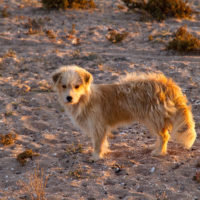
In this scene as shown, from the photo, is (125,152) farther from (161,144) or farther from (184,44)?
(184,44)

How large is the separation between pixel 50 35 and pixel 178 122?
7601 millimetres

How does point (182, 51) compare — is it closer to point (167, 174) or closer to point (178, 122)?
point (178, 122)

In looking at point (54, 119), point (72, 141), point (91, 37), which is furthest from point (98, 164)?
point (91, 37)

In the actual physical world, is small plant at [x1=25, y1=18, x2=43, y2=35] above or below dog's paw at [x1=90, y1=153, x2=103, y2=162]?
above

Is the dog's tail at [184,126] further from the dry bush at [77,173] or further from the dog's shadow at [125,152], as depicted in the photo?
the dry bush at [77,173]

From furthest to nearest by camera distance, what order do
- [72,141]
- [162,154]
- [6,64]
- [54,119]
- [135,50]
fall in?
[135,50], [6,64], [54,119], [72,141], [162,154]

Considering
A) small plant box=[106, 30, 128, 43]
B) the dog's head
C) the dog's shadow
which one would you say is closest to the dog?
the dog's head

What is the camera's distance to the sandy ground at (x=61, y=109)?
4586 mm

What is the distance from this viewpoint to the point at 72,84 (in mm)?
4859

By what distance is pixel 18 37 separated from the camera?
11.3 m

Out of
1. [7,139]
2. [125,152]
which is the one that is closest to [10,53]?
[7,139]

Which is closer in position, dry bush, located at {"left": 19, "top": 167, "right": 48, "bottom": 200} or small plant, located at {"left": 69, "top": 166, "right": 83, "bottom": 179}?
dry bush, located at {"left": 19, "top": 167, "right": 48, "bottom": 200}

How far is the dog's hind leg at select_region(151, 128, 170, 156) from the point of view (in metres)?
5.31

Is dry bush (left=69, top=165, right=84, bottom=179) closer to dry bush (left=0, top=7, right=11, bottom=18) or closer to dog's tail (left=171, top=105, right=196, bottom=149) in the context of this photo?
dog's tail (left=171, top=105, right=196, bottom=149)
